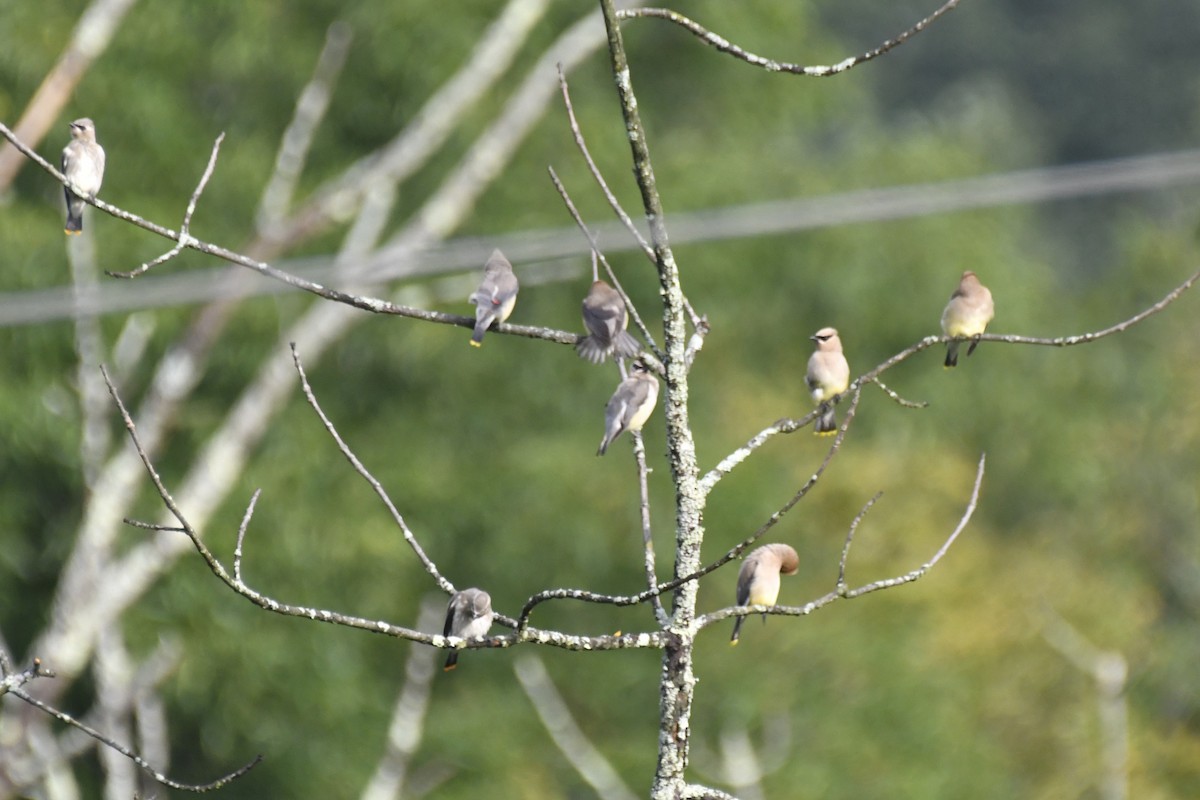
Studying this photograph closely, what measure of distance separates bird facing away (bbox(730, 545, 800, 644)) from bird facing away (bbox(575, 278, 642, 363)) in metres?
0.63

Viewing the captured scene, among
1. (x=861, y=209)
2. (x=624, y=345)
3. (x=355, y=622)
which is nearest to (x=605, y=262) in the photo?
(x=624, y=345)

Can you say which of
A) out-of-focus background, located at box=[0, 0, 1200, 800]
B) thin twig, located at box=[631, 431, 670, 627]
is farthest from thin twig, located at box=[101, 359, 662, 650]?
out-of-focus background, located at box=[0, 0, 1200, 800]

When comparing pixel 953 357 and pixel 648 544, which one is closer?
pixel 648 544

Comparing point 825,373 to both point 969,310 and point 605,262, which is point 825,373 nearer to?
point 969,310

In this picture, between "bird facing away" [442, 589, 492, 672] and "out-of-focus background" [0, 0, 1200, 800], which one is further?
"out-of-focus background" [0, 0, 1200, 800]

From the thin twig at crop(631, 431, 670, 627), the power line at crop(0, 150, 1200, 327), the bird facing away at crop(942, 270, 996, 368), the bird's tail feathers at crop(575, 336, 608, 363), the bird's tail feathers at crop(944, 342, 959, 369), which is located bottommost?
the thin twig at crop(631, 431, 670, 627)

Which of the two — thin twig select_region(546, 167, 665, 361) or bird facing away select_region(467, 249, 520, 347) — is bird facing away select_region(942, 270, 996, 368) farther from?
thin twig select_region(546, 167, 665, 361)

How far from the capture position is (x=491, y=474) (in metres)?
19.2

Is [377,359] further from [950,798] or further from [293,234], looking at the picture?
[950,798]

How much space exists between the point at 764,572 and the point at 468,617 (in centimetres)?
90

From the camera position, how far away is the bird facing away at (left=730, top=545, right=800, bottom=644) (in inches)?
200

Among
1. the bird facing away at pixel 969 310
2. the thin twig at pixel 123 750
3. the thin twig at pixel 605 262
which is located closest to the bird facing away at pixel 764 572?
the thin twig at pixel 605 262

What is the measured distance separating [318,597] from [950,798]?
23.8ft

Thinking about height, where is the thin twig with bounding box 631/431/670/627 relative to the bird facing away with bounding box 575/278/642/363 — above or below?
below
